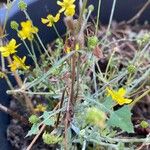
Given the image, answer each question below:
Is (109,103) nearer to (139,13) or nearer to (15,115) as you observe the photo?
(15,115)

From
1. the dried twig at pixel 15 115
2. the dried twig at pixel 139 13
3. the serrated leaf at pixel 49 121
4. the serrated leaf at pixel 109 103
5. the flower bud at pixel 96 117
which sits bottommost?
the flower bud at pixel 96 117

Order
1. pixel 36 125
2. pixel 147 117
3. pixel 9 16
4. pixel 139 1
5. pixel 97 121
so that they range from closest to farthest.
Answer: pixel 97 121 → pixel 36 125 → pixel 9 16 → pixel 147 117 → pixel 139 1

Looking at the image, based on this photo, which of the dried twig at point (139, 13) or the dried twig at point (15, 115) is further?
the dried twig at point (139, 13)

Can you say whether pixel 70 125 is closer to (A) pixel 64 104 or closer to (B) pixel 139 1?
(A) pixel 64 104

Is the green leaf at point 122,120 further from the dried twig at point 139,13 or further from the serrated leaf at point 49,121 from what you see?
the dried twig at point 139,13

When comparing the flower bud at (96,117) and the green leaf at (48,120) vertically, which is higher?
the green leaf at (48,120)

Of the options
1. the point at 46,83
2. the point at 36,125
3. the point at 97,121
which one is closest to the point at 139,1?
the point at 46,83

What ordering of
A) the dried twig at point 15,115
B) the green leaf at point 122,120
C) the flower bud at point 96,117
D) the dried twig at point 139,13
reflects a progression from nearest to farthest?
the flower bud at point 96,117 < the green leaf at point 122,120 < the dried twig at point 15,115 < the dried twig at point 139,13

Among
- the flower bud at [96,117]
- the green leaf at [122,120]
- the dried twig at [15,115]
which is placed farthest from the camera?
the dried twig at [15,115]

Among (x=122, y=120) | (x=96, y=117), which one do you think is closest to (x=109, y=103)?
(x=122, y=120)

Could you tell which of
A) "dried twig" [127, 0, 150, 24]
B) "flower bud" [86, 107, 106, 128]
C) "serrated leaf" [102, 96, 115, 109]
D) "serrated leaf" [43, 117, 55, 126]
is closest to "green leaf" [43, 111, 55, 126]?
"serrated leaf" [43, 117, 55, 126]

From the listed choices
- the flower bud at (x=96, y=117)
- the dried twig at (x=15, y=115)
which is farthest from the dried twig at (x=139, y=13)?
the flower bud at (x=96, y=117)
